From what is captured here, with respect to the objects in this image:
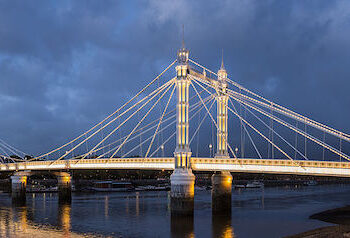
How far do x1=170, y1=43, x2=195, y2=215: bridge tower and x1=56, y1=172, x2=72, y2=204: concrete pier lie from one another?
3781cm

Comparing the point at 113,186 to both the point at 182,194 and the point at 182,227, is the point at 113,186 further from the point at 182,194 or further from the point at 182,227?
the point at 182,227

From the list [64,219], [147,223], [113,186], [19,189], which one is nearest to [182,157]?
[147,223]

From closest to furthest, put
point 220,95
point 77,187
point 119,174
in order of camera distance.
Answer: point 220,95, point 77,187, point 119,174

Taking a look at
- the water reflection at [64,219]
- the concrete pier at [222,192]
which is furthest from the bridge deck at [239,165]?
the concrete pier at [222,192]

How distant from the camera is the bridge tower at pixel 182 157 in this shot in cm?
5731

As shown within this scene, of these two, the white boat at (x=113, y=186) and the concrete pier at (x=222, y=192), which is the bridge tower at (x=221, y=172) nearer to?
the concrete pier at (x=222, y=192)

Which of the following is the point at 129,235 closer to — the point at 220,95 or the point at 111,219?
the point at 111,219

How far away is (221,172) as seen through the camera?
67250mm

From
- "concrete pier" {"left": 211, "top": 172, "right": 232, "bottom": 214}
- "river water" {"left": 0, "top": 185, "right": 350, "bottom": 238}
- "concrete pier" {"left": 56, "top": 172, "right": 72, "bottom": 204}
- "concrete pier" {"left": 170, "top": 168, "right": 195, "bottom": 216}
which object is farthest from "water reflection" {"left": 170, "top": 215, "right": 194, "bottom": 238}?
"concrete pier" {"left": 56, "top": 172, "right": 72, "bottom": 204}

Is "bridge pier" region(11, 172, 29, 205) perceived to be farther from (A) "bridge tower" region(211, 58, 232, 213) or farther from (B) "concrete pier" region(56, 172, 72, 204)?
(A) "bridge tower" region(211, 58, 232, 213)

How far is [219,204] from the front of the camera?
2628 inches

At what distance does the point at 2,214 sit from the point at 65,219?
1387 centimetres

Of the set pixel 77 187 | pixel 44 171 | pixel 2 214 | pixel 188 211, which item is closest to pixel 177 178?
pixel 188 211

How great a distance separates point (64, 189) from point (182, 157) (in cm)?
4038
